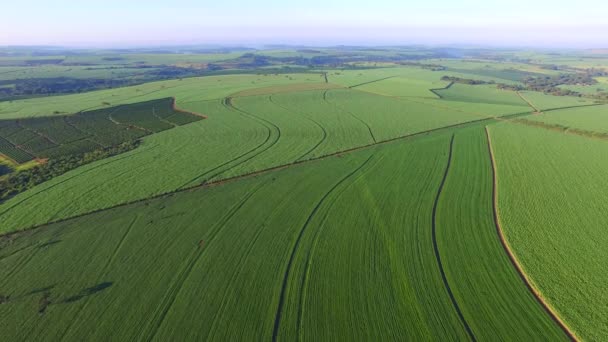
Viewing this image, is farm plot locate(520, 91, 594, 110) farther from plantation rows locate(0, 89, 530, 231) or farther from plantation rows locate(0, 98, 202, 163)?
plantation rows locate(0, 98, 202, 163)

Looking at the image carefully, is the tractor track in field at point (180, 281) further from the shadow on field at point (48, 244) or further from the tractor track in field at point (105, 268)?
the shadow on field at point (48, 244)

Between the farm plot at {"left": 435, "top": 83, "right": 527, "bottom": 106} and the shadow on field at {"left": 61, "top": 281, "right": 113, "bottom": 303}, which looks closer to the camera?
the shadow on field at {"left": 61, "top": 281, "right": 113, "bottom": 303}

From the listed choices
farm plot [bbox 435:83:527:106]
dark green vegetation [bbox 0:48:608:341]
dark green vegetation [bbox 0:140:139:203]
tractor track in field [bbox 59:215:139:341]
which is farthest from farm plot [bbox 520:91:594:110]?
dark green vegetation [bbox 0:140:139:203]

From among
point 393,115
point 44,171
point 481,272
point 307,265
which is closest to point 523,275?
point 481,272

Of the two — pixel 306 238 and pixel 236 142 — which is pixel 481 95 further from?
pixel 306 238

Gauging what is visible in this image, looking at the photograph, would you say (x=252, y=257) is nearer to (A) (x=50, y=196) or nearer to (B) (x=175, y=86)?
(A) (x=50, y=196)
